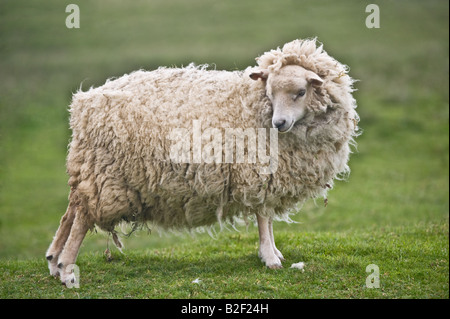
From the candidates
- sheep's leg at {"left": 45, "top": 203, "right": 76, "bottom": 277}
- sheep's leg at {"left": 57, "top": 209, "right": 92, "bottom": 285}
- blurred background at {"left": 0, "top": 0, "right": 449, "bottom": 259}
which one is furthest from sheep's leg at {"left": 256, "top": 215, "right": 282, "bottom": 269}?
blurred background at {"left": 0, "top": 0, "right": 449, "bottom": 259}

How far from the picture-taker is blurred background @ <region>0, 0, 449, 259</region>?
14.7 m

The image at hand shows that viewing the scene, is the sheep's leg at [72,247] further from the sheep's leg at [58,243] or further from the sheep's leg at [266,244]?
the sheep's leg at [266,244]

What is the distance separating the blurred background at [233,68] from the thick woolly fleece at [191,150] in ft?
7.47

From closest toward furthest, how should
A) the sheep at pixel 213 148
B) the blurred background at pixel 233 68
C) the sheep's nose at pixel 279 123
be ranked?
1. the sheep's nose at pixel 279 123
2. the sheep at pixel 213 148
3. the blurred background at pixel 233 68

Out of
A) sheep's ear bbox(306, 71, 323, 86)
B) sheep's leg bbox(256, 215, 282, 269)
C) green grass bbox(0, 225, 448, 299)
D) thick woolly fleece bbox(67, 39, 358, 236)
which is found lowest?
green grass bbox(0, 225, 448, 299)

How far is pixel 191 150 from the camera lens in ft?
21.5

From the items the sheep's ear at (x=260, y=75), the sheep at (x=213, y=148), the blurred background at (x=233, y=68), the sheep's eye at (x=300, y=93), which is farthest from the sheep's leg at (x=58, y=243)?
the sheep's eye at (x=300, y=93)

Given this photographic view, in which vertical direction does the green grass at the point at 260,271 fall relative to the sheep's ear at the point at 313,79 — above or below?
below

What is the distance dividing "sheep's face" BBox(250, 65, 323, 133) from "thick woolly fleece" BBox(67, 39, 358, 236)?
117mm

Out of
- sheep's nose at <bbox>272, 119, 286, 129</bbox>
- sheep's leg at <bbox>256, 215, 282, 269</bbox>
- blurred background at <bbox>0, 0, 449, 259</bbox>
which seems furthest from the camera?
blurred background at <bbox>0, 0, 449, 259</bbox>

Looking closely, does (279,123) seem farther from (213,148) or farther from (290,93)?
(213,148)

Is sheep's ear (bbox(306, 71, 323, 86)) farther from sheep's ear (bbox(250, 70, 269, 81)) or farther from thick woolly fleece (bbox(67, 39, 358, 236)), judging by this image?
sheep's ear (bbox(250, 70, 269, 81))

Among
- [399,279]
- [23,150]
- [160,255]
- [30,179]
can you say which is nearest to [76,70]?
[23,150]

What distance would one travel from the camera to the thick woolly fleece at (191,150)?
653 centimetres
